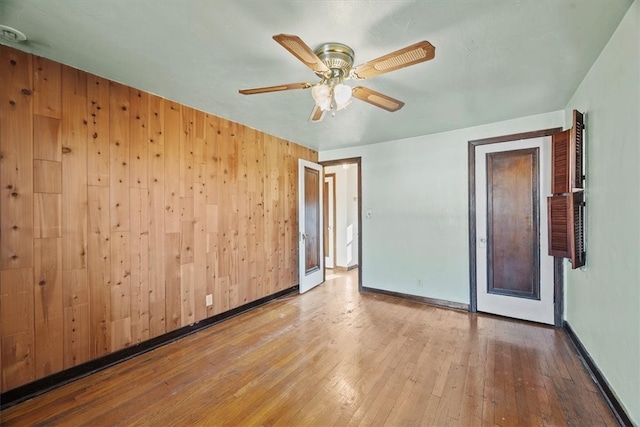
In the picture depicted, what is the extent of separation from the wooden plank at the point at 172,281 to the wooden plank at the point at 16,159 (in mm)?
981

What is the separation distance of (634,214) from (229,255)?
3.50 meters

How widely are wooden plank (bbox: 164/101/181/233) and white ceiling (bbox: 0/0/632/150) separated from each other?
0.19m

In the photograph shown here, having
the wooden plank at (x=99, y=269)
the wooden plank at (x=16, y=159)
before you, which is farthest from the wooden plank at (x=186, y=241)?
the wooden plank at (x=16, y=159)

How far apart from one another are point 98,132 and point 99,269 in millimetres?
1155

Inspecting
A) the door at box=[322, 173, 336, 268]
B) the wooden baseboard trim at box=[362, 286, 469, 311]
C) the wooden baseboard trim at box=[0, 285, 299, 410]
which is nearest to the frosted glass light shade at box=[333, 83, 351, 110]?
the wooden baseboard trim at box=[0, 285, 299, 410]

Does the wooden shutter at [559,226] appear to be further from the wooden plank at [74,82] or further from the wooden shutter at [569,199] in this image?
the wooden plank at [74,82]

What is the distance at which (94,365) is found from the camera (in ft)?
7.28

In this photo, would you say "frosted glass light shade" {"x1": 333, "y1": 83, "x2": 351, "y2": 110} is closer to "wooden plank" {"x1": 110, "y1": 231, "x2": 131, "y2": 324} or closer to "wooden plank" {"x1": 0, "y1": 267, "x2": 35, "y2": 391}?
"wooden plank" {"x1": 110, "y1": 231, "x2": 131, "y2": 324}

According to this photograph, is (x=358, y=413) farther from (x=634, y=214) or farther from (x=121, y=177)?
(x=121, y=177)

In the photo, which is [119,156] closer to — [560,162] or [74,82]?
[74,82]

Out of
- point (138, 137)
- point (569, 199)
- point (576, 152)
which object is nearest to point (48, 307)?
point (138, 137)

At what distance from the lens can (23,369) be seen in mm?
1881

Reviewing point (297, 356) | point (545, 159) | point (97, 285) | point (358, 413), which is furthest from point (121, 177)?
point (545, 159)

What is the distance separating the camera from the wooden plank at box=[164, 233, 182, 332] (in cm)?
273
